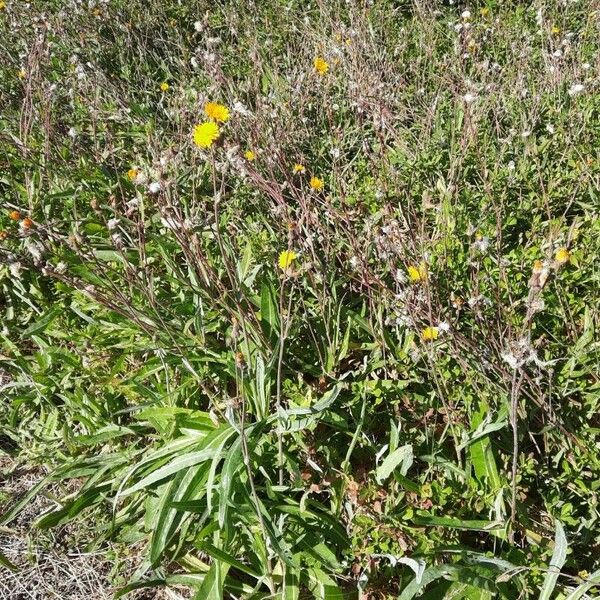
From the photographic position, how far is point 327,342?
2.22 metres

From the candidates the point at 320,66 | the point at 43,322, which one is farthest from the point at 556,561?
the point at 320,66

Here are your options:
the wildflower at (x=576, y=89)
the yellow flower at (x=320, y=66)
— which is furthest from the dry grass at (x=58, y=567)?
the wildflower at (x=576, y=89)

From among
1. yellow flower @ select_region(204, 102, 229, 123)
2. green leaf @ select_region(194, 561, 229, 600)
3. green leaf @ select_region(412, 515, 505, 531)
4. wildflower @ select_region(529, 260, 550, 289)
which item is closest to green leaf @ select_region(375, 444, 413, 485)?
green leaf @ select_region(412, 515, 505, 531)

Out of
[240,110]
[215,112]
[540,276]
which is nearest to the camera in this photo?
[540,276]

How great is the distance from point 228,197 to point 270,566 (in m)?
1.83

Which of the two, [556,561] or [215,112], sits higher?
[215,112]

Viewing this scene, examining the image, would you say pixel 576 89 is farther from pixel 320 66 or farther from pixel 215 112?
pixel 215 112

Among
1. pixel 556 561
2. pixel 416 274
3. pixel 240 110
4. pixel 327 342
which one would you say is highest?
pixel 240 110

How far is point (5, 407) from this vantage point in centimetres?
241

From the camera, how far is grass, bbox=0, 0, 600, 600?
1694mm

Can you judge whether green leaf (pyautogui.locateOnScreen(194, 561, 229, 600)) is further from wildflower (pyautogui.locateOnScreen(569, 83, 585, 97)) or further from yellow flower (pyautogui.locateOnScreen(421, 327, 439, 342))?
wildflower (pyautogui.locateOnScreen(569, 83, 585, 97))

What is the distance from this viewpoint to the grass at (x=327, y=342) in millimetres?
1694

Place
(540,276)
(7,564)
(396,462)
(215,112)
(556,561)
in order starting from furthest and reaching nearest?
(215,112), (7,564), (396,462), (556,561), (540,276)

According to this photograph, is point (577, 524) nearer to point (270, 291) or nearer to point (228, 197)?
point (270, 291)
